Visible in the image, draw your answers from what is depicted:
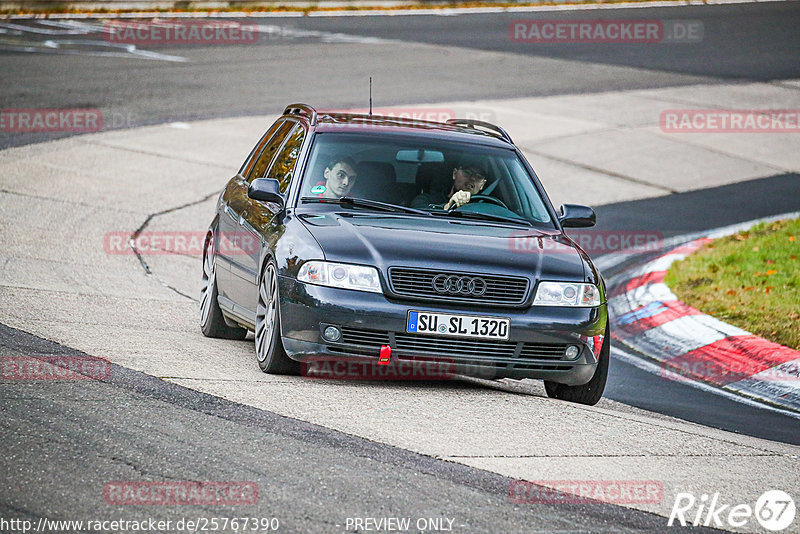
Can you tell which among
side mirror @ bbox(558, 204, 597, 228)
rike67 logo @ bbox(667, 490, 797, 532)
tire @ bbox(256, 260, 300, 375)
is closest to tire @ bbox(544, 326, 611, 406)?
side mirror @ bbox(558, 204, 597, 228)

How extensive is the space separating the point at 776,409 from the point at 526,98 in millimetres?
15152

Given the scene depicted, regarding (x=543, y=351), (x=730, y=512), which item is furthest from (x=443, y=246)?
(x=730, y=512)

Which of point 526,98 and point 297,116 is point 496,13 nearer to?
point 526,98

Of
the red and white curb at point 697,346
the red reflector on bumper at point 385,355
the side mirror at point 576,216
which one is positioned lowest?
the red and white curb at point 697,346

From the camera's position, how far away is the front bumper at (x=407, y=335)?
23.9 feet

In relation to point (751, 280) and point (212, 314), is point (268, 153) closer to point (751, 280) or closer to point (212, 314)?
point (212, 314)

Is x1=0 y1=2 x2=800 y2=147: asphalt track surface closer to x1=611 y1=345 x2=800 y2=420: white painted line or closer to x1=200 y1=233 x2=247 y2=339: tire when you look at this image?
x1=200 y1=233 x2=247 y2=339: tire

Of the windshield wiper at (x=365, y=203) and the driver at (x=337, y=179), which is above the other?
the driver at (x=337, y=179)

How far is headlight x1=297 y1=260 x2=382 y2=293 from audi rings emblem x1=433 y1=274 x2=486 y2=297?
1.14 ft

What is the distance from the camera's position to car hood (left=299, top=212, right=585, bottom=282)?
738cm

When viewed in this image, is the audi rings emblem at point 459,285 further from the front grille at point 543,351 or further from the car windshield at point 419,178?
the car windshield at point 419,178

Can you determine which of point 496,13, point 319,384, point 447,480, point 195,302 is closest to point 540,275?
point 319,384

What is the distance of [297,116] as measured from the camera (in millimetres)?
9453

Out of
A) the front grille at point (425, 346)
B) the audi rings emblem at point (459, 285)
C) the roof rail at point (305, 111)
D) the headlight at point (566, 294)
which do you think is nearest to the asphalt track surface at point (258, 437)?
the front grille at point (425, 346)
